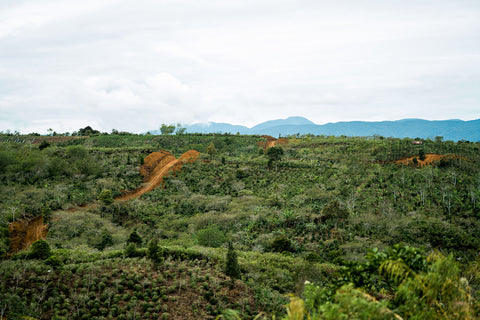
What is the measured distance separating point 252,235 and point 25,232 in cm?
2156

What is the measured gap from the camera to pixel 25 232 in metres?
26.8

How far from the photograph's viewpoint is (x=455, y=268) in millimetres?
5078

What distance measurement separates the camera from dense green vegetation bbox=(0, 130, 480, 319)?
19.7 feet

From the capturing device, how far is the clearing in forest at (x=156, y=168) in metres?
42.8

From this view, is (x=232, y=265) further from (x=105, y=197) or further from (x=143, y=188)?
(x=143, y=188)

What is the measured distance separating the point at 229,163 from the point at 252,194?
1386 cm

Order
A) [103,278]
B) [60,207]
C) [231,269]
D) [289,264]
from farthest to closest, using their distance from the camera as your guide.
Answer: [60,207]
[289,264]
[231,269]
[103,278]

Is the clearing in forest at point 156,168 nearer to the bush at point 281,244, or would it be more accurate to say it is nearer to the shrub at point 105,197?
the shrub at point 105,197

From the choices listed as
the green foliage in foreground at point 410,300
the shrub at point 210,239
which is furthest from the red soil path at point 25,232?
the green foliage in foreground at point 410,300

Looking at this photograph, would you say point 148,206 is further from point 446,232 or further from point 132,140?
point 132,140

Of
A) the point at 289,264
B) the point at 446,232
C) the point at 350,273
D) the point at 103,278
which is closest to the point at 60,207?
the point at 103,278

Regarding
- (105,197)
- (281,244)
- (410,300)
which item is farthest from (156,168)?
(410,300)

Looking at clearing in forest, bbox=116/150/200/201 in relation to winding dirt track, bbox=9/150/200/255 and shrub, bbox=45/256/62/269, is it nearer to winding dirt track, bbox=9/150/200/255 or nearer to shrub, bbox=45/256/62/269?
winding dirt track, bbox=9/150/200/255

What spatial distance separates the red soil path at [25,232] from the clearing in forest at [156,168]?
11652mm
